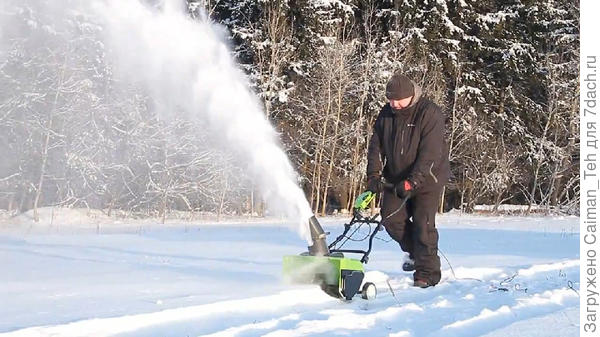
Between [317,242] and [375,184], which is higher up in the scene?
[375,184]

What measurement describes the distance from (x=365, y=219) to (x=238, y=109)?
2003 millimetres

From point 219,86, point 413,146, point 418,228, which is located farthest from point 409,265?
point 219,86

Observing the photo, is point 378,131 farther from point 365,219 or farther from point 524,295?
point 524,295

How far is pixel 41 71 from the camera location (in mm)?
21188

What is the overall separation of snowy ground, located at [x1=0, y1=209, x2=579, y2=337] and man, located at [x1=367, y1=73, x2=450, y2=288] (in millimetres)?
317

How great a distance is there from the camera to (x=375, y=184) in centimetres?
644

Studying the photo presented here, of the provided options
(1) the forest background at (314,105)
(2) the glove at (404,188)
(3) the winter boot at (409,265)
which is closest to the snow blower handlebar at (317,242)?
(2) the glove at (404,188)

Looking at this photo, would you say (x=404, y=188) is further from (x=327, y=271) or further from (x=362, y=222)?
(x=327, y=271)

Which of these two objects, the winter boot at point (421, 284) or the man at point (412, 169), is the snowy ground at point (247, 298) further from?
the man at point (412, 169)

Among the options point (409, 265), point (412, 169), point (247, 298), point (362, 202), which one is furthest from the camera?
point (409, 265)

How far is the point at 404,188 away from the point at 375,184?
445mm

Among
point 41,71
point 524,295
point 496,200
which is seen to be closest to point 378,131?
point 524,295

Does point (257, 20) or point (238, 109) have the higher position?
point (257, 20)

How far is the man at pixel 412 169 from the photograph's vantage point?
6.20 m
